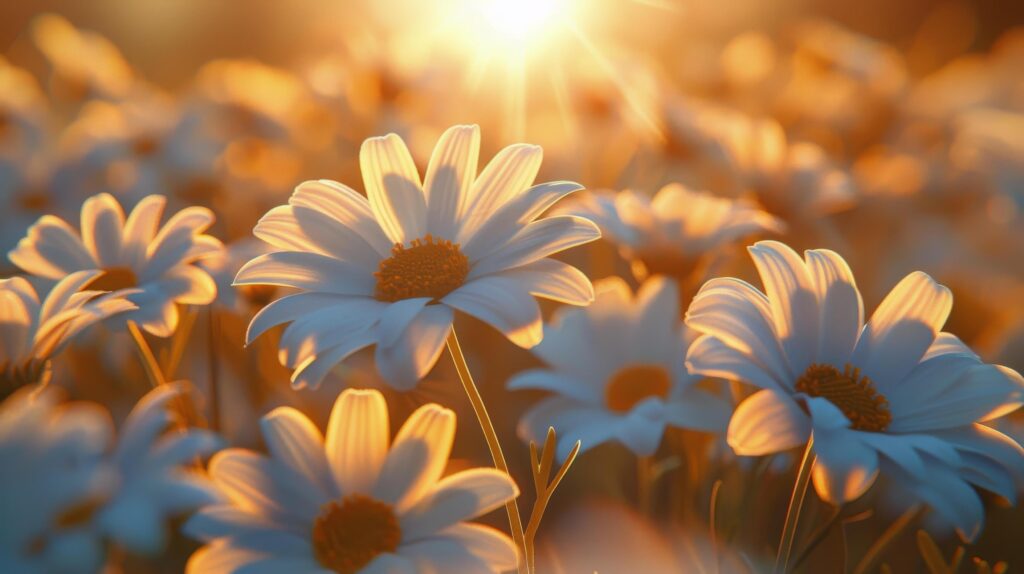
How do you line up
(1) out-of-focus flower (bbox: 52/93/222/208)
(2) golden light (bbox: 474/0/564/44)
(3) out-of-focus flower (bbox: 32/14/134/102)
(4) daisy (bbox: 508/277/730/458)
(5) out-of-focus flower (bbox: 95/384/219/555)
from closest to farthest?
(5) out-of-focus flower (bbox: 95/384/219/555)
(4) daisy (bbox: 508/277/730/458)
(1) out-of-focus flower (bbox: 52/93/222/208)
(2) golden light (bbox: 474/0/564/44)
(3) out-of-focus flower (bbox: 32/14/134/102)

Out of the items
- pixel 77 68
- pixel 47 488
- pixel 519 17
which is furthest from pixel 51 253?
pixel 77 68

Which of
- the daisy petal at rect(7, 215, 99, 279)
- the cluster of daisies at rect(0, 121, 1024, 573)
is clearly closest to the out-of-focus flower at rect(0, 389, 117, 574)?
the cluster of daisies at rect(0, 121, 1024, 573)

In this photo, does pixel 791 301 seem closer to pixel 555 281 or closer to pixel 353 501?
pixel 555 281

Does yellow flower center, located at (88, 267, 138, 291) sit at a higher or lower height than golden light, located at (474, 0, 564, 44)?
lower

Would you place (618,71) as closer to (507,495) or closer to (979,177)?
(979,177)

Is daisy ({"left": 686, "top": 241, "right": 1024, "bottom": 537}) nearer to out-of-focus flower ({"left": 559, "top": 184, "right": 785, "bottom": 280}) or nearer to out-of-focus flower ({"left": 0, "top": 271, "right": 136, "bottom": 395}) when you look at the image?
out-of-focus flower ({"left": 559, "top": 184, "right": 785, "bottom": 280})
